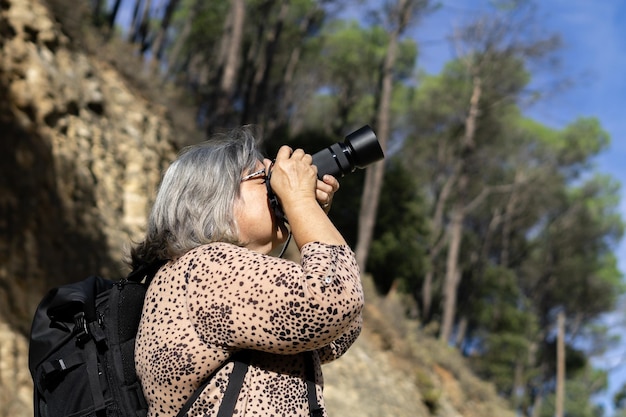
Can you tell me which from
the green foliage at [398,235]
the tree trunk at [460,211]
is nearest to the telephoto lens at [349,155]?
the green foliage at [398,235]

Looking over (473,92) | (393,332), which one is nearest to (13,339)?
(393,332)

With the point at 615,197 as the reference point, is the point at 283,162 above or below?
above

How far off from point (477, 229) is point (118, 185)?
996 inches

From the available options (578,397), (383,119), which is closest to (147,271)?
(383,119)

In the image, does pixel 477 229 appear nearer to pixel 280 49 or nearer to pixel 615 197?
pixel 615 197

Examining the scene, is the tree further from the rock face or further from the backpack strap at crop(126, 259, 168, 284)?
the backpack strap at crop(126, 259, 168, 284)

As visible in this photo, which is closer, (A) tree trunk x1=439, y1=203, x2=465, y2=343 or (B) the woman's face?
(B) the woman's face

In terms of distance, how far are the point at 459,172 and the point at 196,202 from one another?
2223cm

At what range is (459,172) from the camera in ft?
76.8

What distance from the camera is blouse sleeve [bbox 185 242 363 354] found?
154 centimetres

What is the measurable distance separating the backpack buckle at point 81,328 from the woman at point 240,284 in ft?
0.42

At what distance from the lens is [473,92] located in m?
21.5

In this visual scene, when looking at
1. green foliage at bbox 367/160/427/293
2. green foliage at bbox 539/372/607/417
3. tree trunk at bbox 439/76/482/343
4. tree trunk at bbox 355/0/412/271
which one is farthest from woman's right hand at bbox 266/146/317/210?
green foliage at bbox 539/372/607/417

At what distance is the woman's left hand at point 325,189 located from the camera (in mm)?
1881
